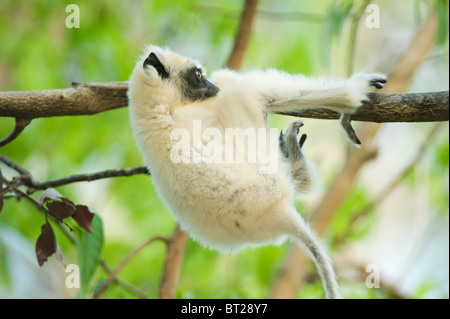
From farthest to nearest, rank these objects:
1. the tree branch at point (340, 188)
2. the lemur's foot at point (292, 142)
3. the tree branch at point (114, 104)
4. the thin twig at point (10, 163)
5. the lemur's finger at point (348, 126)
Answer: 1. the tree branch at point (340, 188)
2. the thin twig at point (10, 163)
3. the lemur's foot at point (292, 142)
4. the lemur's finger at point (348, 126)
5. the tree branch at point (114, 104)

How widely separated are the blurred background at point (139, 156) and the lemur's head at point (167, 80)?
1.16 metres

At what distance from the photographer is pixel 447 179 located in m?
3.62

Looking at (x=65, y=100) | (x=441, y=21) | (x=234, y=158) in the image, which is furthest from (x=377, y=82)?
(x=65, y=100)

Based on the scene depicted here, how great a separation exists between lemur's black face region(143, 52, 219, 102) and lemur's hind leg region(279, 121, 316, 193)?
1.11 feet

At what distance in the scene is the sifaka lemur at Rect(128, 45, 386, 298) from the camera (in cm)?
173

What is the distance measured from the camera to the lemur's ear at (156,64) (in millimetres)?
2027

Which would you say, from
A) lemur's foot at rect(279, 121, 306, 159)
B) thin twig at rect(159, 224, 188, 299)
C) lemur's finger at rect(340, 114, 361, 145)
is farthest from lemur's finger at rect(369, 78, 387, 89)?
thin twig at rect(159, 224, 188, 299)

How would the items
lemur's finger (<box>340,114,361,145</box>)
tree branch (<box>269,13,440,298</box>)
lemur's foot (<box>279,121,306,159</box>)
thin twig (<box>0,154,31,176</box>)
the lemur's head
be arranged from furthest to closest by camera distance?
1. tree branch (<box>269,13,440,298</box>)
2. thin twig (<box>0,154,31,176</box>)
3. lemur's foot (<box>279,121,306,159</box>)
4. the lemur's head
5. lemur's finger (<box>340,114,361,145</box>)

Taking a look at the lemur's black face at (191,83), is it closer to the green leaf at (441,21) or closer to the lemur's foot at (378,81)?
the lemur's foot at (378,81)

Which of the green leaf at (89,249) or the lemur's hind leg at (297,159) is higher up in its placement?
the lemur's hind leg at (297,159)

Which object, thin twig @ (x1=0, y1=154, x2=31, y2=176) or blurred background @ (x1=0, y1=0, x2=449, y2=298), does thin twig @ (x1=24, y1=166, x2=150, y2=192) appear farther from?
blurred background @ (x1=0, y1=0, x2=449, y2=298)

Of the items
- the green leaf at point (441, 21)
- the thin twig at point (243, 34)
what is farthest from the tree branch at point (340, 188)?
the thin twig at point (243, 34)
